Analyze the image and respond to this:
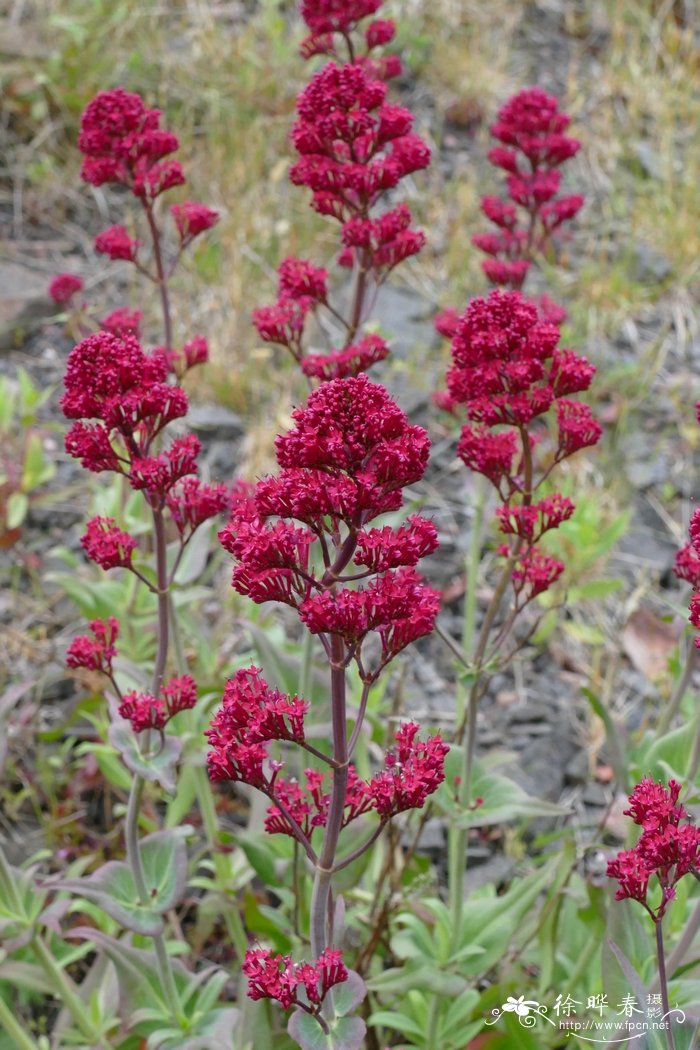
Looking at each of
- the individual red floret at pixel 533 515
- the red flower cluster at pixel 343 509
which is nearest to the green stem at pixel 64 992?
the red flower cluster at pixel 343 509

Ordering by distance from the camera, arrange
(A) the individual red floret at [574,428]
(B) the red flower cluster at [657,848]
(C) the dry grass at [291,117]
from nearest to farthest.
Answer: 1. (B) the red flower cluster at [657,848]
2. (A) the individual red floret at [574,428]
3. (C) the dry grass at [291,117]

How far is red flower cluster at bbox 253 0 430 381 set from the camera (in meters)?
2.99

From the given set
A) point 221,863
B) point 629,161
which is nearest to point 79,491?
point 221,863

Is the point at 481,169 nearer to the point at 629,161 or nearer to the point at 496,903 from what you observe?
the point at 629,161

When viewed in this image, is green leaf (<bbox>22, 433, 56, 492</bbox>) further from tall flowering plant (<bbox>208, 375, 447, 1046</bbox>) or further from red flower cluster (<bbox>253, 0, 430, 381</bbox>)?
tall flowering plant (<bbox>208, 375, 447, 1046</bbox>)

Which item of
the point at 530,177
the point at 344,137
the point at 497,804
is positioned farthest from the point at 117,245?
the point at 497,804

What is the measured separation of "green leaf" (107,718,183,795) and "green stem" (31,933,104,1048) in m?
0.73

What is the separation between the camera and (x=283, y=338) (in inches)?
128

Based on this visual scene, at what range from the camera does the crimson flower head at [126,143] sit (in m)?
3.33

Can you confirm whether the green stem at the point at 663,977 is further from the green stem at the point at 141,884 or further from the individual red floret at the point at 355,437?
the green stem at the point at 141,884

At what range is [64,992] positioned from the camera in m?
3.09

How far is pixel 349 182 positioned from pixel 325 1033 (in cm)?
218

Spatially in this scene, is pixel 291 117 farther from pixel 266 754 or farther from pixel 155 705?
pixel 266 754

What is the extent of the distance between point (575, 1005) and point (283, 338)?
2183mm
